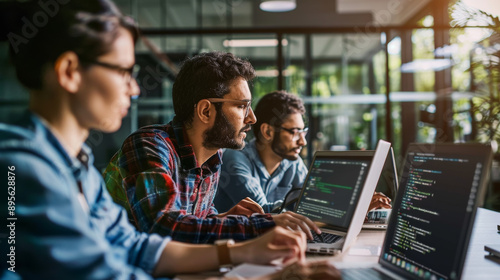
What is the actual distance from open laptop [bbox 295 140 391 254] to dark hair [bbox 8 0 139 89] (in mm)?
827

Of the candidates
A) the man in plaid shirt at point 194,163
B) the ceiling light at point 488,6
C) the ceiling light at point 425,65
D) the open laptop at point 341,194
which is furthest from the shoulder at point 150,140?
the ceiling light at point 425,65

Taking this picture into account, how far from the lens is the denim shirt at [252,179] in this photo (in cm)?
238

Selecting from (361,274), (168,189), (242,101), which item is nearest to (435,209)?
(361,274)

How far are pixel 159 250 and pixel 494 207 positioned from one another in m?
4.04

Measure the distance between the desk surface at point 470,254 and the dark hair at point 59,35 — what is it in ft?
2.85

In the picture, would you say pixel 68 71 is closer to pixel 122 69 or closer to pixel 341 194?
pixel 122 69

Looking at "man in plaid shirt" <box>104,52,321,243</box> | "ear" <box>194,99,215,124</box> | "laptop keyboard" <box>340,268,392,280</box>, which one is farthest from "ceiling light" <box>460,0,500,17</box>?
"laptop keyboard" <box>340,268,392,280</box>

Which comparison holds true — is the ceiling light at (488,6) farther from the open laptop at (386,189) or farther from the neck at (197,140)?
the neck at (197,140)

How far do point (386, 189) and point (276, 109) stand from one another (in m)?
1.06

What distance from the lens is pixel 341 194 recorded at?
1.43m

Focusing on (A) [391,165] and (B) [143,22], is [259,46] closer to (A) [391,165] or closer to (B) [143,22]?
(B) [143,22]

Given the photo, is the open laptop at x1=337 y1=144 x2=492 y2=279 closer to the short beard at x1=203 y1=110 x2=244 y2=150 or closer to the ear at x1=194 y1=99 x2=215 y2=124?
the short beard at x1=203 y1=110 x2=244 y2=150

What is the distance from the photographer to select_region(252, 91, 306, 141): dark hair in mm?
2902

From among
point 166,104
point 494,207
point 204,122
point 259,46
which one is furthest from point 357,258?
point 259,46
